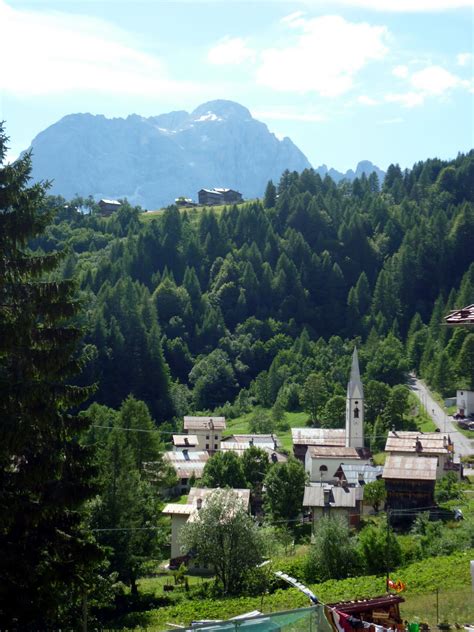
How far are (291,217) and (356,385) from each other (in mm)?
82966

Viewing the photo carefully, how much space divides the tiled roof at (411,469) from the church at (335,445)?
852cm

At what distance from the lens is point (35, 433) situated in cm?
1959

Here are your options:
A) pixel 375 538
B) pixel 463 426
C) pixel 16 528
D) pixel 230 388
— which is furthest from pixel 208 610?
pixel 230 388

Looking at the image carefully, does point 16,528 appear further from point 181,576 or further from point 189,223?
point 189,223

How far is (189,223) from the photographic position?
16238cm

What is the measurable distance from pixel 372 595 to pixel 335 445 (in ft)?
153

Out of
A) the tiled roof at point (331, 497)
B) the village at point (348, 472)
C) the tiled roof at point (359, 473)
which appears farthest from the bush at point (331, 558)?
the tiled roof at point (359, 473)

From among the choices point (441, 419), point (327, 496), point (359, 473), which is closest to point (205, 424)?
point (441, 419)

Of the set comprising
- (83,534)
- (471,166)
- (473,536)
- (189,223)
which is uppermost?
(471,166)

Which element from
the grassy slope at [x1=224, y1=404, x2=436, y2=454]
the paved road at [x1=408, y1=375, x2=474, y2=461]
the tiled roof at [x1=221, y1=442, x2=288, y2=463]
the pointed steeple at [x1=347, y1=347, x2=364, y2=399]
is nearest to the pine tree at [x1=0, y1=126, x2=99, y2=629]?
the tiled roof at [x1=221, y1=442, x2=288, y2=463]

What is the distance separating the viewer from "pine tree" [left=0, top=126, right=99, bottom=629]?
1920 cm

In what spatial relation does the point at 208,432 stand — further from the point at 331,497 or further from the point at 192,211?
the point at 192,211

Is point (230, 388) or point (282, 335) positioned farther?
point (282, 335)

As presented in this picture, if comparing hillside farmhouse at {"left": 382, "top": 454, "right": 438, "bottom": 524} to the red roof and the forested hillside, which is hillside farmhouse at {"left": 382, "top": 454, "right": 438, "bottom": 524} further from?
the red roof
